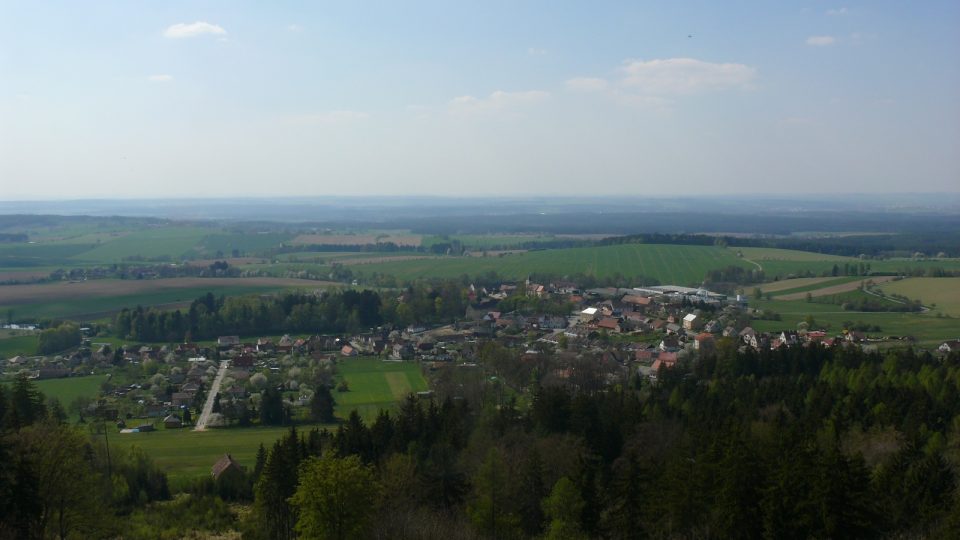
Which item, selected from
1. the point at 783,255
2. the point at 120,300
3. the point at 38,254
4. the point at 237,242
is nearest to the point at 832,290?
the point at 783,255

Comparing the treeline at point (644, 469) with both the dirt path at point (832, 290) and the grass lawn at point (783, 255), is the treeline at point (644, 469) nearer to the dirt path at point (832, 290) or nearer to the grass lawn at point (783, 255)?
the dirt path at point (832, 290)

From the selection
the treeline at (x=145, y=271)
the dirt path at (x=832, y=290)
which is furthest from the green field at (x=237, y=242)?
the dirt path at (x=832, y=290)

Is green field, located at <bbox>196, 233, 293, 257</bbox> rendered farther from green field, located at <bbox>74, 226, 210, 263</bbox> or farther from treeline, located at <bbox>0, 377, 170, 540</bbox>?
treeline, located at <bbox>0, 377, 170, 540</bbox>

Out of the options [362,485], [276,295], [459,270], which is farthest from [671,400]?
[459,270]

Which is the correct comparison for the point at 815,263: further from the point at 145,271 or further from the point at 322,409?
the point at 145,271

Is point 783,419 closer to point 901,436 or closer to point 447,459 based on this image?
point 901,436

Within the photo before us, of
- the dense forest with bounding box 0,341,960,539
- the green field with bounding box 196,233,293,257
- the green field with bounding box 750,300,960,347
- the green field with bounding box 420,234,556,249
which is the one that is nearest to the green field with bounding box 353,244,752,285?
the green field with bounding box 750,300,960,347
